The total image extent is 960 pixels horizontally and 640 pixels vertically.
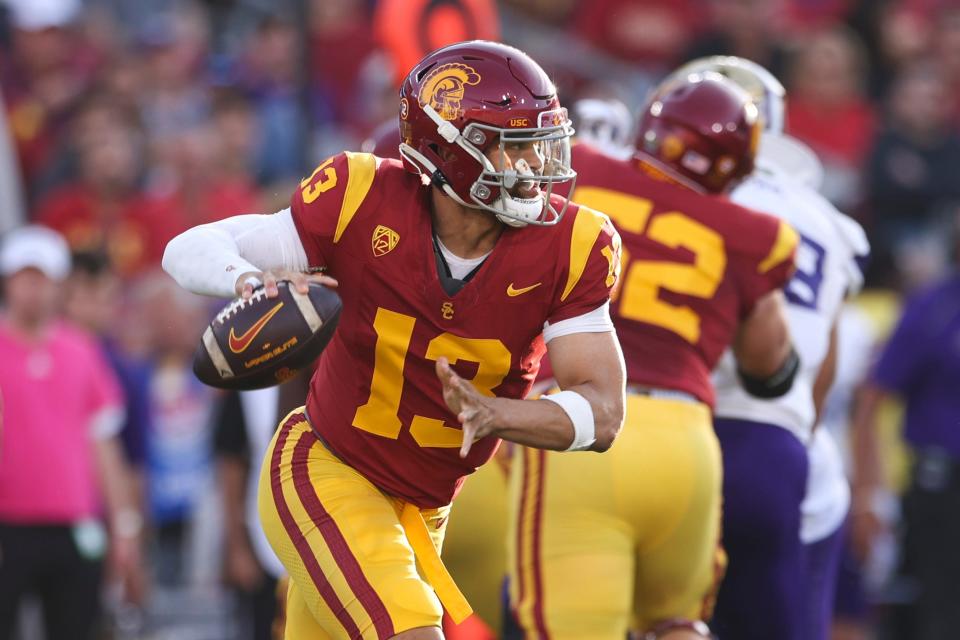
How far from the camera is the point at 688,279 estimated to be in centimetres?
491

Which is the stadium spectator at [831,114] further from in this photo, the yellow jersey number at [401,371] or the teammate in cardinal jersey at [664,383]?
the yellow jersey number at [401,371]

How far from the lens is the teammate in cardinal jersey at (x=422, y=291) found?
3.86 meters

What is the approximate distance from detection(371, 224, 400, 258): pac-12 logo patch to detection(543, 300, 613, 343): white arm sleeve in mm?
426

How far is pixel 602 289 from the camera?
12.9 feet

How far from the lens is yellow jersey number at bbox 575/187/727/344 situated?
4902 mm

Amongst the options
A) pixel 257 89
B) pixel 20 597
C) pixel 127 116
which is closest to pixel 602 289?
pixel 20 597

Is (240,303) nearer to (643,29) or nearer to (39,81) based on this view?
(39,81)

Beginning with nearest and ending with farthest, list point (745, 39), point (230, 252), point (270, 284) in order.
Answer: point (270, 284) < point (230, 252) < point (745, 39)

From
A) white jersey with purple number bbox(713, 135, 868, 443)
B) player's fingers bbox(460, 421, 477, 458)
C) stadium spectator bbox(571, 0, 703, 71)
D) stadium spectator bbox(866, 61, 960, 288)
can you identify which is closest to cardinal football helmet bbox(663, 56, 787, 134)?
white jersey with purple number bbox(713, 135, 868, 443)

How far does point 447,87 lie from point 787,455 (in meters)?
1.97

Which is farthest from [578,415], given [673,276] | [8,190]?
[8,190]

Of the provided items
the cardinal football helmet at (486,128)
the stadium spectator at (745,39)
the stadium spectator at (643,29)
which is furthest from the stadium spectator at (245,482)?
the stadium spectator at (643,29)

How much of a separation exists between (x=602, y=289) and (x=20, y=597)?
163 inches

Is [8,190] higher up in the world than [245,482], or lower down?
higher up
